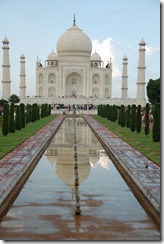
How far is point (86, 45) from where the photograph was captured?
35.3 m

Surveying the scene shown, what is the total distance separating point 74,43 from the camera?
34781 mm

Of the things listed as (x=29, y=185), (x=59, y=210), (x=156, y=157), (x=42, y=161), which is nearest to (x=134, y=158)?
(x=156, y=157)

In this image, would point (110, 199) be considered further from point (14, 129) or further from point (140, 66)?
point (140, 66)

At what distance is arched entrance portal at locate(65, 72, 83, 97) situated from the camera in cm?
3647

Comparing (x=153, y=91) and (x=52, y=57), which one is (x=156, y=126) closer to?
(x=153, y=91)

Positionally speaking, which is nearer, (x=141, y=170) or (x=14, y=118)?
(x=141, y=170)

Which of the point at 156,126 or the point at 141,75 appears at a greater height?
the point at 141,75

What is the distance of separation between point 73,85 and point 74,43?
3.81 metres

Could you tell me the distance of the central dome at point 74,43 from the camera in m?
34.8

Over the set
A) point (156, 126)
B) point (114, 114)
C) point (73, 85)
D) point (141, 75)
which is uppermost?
point (141, 75)

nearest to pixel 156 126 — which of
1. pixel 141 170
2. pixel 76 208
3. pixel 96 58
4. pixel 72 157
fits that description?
pixel 72 157

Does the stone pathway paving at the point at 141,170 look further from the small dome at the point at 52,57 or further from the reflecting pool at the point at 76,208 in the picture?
the small dome at the point at 52,57

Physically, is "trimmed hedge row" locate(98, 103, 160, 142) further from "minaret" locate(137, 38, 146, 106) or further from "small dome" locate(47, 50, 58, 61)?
"small dome" locate(47, 50, 58, 61)

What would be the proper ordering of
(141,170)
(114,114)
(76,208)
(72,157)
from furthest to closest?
(114,114) → (72,157) → (141,170) → (76,208)
